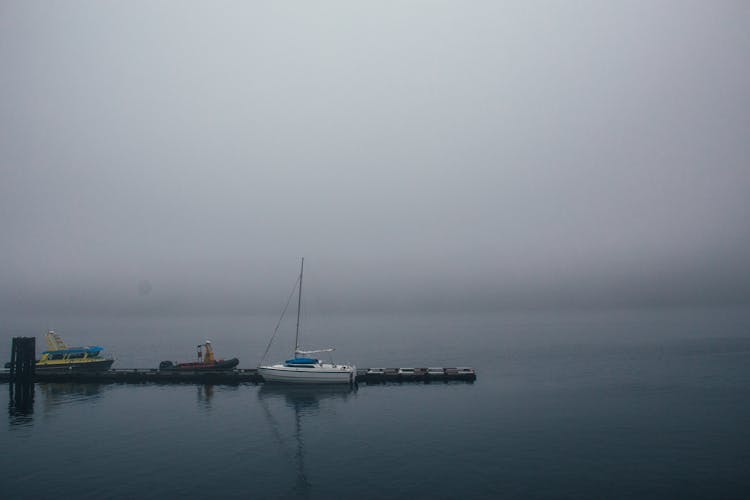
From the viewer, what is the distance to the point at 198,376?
6894 centimetres

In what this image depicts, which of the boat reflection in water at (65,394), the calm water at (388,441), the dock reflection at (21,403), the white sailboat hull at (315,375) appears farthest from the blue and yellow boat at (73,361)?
the white sailboat hull at (315,375)

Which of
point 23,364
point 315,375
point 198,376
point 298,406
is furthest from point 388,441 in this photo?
point 23,364

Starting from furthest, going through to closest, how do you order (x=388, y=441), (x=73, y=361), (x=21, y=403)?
(x=73, y=361), (x=21, y=403), (x=388, y=441)

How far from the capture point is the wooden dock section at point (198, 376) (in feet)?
222

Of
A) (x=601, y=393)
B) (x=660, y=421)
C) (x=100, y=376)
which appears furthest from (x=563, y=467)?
(x=100, y=376)

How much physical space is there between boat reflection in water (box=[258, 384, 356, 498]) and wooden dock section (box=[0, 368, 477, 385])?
5.39m

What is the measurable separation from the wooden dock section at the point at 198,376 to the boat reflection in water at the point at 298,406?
5.39m

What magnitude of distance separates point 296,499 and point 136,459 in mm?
15415

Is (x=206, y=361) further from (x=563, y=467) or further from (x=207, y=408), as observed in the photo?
(x=563, y=467)

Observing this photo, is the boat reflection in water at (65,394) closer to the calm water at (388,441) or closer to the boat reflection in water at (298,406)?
the calm water at (388,441)

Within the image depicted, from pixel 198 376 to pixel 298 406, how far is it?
2379 cm

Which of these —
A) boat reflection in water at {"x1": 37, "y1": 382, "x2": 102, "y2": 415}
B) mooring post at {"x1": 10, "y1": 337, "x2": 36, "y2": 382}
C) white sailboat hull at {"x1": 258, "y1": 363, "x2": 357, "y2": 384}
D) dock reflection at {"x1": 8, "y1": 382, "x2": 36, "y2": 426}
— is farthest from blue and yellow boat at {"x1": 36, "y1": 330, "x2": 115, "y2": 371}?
white sailboat hull at {"x1": 258, "y1": 363, "x2": 357, "y2": 384}

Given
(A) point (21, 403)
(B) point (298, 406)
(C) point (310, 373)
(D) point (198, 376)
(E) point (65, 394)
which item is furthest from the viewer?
(D) point (198, 376)

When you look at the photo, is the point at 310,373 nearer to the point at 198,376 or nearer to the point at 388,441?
the point at 198,376
